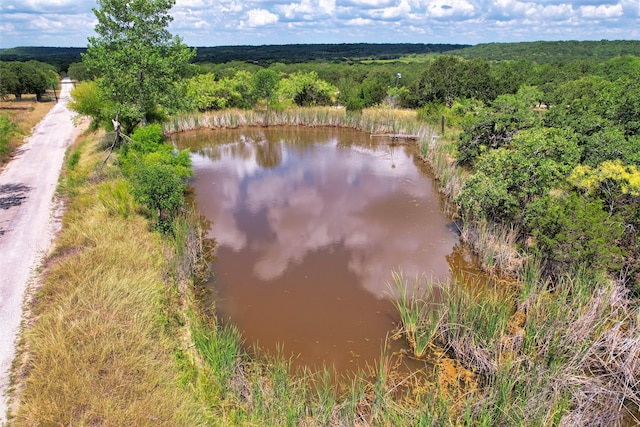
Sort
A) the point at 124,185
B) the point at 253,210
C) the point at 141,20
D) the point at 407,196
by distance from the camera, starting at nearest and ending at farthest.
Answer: the point at 124,185, the point at 253,210, the point at 407,196, the point at 141,20

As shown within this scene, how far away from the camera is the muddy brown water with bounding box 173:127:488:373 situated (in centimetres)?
736

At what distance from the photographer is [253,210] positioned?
12594mm

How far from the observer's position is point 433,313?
7438mm

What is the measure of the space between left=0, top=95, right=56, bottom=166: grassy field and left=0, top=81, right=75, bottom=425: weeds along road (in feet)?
1.47

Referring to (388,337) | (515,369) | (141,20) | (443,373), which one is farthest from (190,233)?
(141,20)

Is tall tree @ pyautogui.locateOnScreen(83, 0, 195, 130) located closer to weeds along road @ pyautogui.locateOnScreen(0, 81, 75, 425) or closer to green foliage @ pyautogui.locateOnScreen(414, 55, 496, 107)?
weeds along road @ pyautogui.locateOnScreen(0, 81, 75, 425)

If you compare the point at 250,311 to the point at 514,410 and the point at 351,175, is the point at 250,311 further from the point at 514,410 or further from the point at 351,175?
the point at 351,175

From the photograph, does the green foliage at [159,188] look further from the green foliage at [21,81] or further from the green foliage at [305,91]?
the green foliage at [21,81]

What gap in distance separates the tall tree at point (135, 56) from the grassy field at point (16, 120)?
3.71 m

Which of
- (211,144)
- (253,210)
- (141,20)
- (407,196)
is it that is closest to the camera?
(253,210)

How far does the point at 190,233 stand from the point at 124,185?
3002mm

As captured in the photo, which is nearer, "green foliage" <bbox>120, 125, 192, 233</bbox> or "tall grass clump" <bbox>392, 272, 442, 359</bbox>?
"tall grass clump" <bbox>392, 272, 442, 359</bbox>

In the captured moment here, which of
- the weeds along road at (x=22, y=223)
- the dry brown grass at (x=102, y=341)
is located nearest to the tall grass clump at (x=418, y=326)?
the dry brown grass at (x=102, y=341)

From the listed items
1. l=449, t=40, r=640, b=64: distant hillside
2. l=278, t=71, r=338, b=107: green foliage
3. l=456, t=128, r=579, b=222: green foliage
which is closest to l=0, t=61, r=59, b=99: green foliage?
l=278, t=71, r=338, b=107: green foliage
